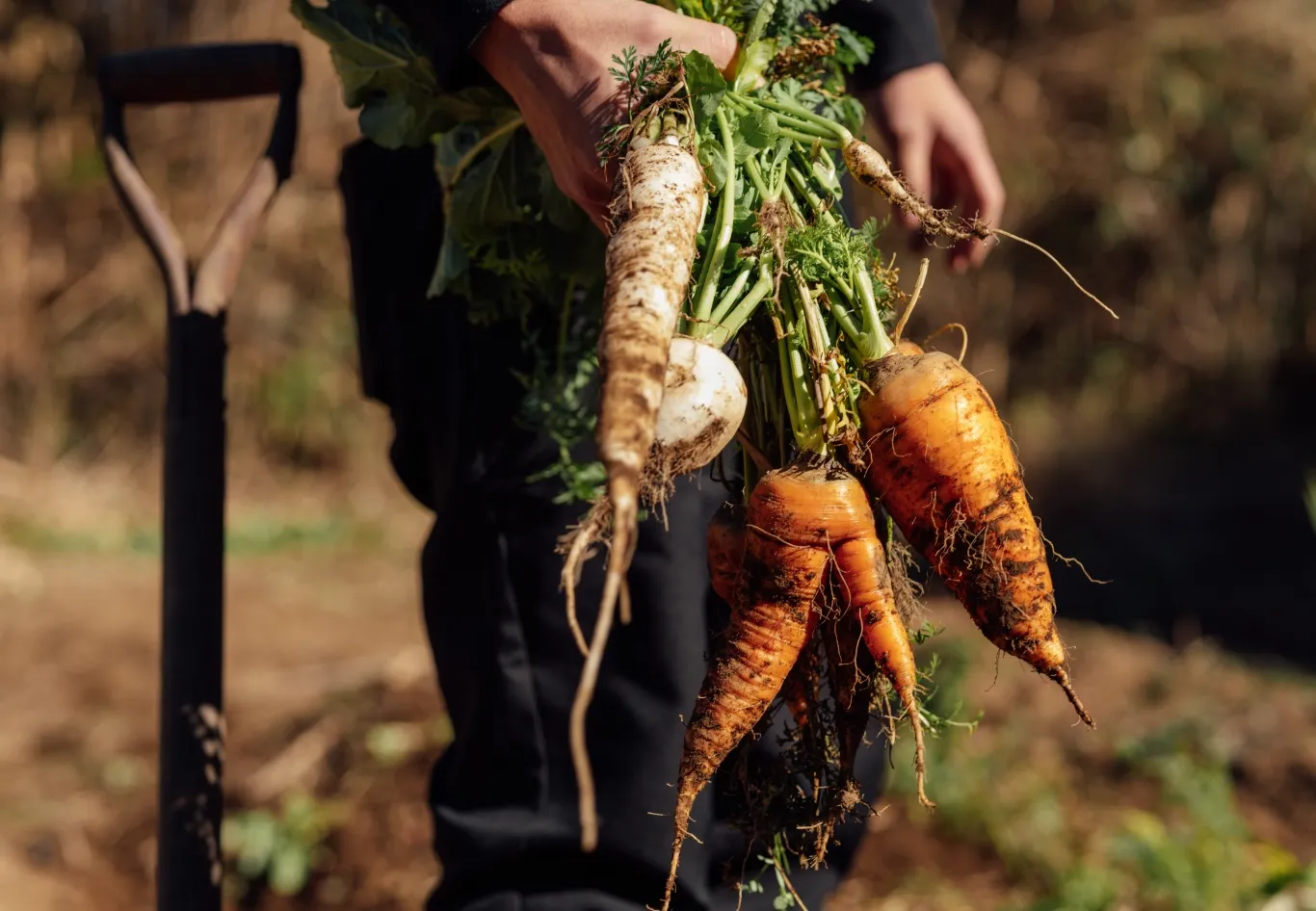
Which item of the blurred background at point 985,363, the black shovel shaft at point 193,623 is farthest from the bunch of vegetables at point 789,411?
the blurred background at point 985,363

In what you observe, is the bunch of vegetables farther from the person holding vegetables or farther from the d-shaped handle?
the d-shaped handle

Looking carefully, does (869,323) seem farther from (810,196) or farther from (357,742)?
(357,742)

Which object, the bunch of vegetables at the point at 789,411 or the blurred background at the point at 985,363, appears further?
the blurred background at the point at 985,363

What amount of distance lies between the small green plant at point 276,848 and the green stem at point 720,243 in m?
1.98

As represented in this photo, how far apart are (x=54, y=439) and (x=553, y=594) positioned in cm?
506

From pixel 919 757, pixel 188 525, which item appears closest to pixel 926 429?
pixel 919 757

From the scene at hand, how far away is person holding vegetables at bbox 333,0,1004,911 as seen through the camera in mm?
1639

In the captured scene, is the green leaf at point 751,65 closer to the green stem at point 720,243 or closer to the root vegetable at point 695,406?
the green stem at point 720,243

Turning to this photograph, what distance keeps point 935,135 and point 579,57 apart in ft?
2.51

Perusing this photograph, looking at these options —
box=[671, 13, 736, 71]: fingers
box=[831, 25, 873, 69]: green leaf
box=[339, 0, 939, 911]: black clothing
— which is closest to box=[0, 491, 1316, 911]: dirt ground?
box=[339, 0, 939, 911]: black clothing

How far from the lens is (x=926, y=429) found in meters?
1.18

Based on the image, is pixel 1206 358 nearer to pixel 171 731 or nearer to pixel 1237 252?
pixel 1237 252

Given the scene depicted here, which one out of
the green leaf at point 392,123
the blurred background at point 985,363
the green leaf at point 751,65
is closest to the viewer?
the green leaf at point 751,65

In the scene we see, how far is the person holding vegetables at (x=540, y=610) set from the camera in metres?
1.64
